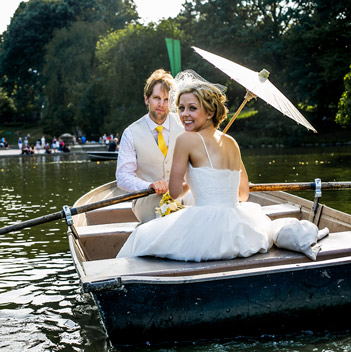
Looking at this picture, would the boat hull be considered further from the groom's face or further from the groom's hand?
the groom's face

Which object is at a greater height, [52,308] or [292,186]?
[292,186]

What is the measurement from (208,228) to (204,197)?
0.27 metres

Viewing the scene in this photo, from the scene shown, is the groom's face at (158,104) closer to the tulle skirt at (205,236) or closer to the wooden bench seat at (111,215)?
the tulle skirt at (205,236)

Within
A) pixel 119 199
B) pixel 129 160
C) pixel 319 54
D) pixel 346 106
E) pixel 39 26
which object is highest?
pixel 39 26

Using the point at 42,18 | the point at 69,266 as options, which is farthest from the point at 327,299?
the point at 42,18

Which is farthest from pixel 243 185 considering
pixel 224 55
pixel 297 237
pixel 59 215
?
pixel 224 55

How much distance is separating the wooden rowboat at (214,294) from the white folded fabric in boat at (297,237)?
7 cm

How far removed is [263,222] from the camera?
4621 millimetres

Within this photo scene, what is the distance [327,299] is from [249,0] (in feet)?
138

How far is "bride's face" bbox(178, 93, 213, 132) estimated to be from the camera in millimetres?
4352

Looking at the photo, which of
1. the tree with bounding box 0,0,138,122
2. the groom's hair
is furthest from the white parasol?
the tree with bounding box 0,0,138,122

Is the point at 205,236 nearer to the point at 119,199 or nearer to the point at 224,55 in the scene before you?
the point at 119,199

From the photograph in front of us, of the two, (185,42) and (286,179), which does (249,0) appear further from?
(286,179)

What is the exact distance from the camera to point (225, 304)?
4008mm
